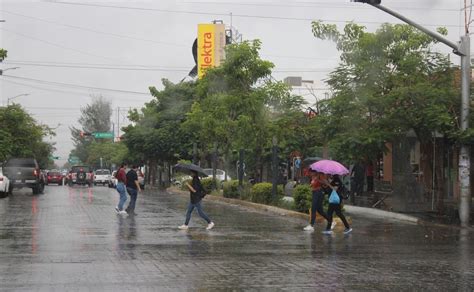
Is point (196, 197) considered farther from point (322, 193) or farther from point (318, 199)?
point (322, 193)

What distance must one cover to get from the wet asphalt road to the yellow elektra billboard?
125 ft

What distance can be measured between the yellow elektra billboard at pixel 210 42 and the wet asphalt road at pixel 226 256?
3818 cm

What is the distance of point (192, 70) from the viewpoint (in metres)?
66.0

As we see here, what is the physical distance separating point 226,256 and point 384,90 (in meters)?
11.1

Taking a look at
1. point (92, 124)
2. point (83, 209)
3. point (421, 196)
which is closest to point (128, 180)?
point (83, 209)

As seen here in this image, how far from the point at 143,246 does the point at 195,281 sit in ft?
13.8

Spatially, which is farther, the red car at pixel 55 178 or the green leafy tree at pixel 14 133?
the red car at pixel 55 178

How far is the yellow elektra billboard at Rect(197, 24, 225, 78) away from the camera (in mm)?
56375

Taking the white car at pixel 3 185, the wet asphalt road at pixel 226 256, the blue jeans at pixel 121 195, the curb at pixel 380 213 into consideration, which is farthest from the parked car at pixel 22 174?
the curb at pixel 380 213

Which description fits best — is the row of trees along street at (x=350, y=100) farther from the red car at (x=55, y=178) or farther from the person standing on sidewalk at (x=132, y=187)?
the red car at (x=55, y=178)

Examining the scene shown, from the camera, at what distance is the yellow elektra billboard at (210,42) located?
56375 mm

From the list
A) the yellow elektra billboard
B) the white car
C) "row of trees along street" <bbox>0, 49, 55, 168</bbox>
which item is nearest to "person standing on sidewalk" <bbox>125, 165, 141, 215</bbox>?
the white car

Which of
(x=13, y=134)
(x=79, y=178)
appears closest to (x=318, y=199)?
(x=13, y=134)

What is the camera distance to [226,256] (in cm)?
1180
